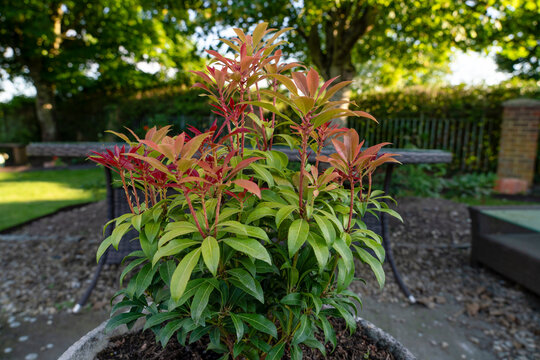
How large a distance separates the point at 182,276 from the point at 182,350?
0.62 meters

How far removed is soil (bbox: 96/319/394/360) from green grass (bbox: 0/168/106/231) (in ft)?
11.2

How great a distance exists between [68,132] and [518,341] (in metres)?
14.0

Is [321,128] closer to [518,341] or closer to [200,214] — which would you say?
[200,214]

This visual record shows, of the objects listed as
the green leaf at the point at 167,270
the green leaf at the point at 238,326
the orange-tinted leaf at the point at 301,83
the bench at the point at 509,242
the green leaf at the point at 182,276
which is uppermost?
the orange-tinted leaf at the point at 301,83

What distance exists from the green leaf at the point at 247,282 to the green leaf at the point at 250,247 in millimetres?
101

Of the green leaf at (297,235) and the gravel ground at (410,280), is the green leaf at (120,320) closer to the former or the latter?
the green leaf at (297,235)

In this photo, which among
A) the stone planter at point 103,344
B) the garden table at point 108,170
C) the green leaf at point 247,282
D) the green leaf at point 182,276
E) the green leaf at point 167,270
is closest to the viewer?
the green leaf at point 182,276

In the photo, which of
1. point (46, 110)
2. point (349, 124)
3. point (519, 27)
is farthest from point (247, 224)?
point (46, 110)

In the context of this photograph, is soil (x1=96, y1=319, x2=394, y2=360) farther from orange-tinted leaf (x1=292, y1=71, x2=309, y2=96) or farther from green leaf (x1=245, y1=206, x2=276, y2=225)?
orange-tinted leaf (x1=292, y1=71, x2=309, y2=96)

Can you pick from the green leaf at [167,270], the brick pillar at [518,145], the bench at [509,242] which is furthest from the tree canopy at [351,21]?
the green leaf at [167,270]

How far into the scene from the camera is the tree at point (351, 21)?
181 inches

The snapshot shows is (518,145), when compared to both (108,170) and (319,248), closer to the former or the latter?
(108,170)

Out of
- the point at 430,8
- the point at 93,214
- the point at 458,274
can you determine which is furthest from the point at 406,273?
the point at 93,214

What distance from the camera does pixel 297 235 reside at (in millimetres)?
810
